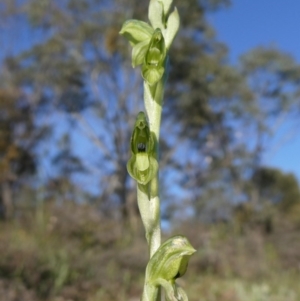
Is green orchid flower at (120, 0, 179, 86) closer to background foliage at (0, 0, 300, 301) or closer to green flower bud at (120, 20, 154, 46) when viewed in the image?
green flower bud at (120, 20, 154, 46)

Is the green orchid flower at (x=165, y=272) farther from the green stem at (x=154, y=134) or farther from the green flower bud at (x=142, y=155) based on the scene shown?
the green flower bud at (x=142, y=155)

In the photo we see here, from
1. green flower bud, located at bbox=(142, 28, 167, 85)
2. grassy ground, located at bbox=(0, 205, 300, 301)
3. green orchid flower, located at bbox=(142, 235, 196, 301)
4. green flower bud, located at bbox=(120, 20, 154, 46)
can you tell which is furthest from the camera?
grassy ground, located at bbox=(0, 205, 300, 301)

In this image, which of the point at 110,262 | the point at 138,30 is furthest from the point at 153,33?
the point at 110,262

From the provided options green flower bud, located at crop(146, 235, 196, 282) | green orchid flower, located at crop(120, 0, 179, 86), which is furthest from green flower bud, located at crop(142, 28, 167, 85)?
green flower bud, located at crop(146, 235, 196, 282)

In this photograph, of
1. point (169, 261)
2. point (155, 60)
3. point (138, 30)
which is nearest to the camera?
point (169, 261)

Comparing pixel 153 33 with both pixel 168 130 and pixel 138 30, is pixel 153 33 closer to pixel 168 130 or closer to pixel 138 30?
pixel 138 30
